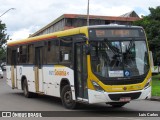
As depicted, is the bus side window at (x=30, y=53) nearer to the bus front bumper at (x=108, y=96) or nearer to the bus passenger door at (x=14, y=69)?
the bus passenger door at (x=14, y=69)

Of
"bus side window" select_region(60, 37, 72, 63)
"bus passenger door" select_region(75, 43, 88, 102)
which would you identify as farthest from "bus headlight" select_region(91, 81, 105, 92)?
"bus side window" select_region(60, 37, 72, 63)

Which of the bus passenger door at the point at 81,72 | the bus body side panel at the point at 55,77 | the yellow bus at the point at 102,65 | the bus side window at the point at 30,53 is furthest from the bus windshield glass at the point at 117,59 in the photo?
the bus side window at the point at 30,53

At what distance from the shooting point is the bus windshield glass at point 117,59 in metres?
13.5

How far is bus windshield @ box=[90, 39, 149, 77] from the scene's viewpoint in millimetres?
13531

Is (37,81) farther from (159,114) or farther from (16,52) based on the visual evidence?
(159,114)

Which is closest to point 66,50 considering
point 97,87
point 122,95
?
point 97,87

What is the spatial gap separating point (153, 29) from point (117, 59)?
28036mm

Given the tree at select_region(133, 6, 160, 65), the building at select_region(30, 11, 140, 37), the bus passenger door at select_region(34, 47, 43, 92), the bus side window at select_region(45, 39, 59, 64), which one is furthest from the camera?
the building at select_region(30, 11, 140, 37)

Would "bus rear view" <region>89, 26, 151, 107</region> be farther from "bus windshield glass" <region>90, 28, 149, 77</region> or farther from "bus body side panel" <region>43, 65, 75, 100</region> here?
"bus body side panel" <region>43, 65, 75, 100</region>

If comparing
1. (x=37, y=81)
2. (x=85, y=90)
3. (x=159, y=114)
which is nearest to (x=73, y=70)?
(x=85, y=90)

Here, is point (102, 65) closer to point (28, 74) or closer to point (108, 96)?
point (108, 96)

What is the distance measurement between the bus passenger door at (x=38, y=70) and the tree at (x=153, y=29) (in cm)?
2153

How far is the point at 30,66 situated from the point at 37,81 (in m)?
1.15

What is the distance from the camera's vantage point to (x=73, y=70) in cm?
1484
